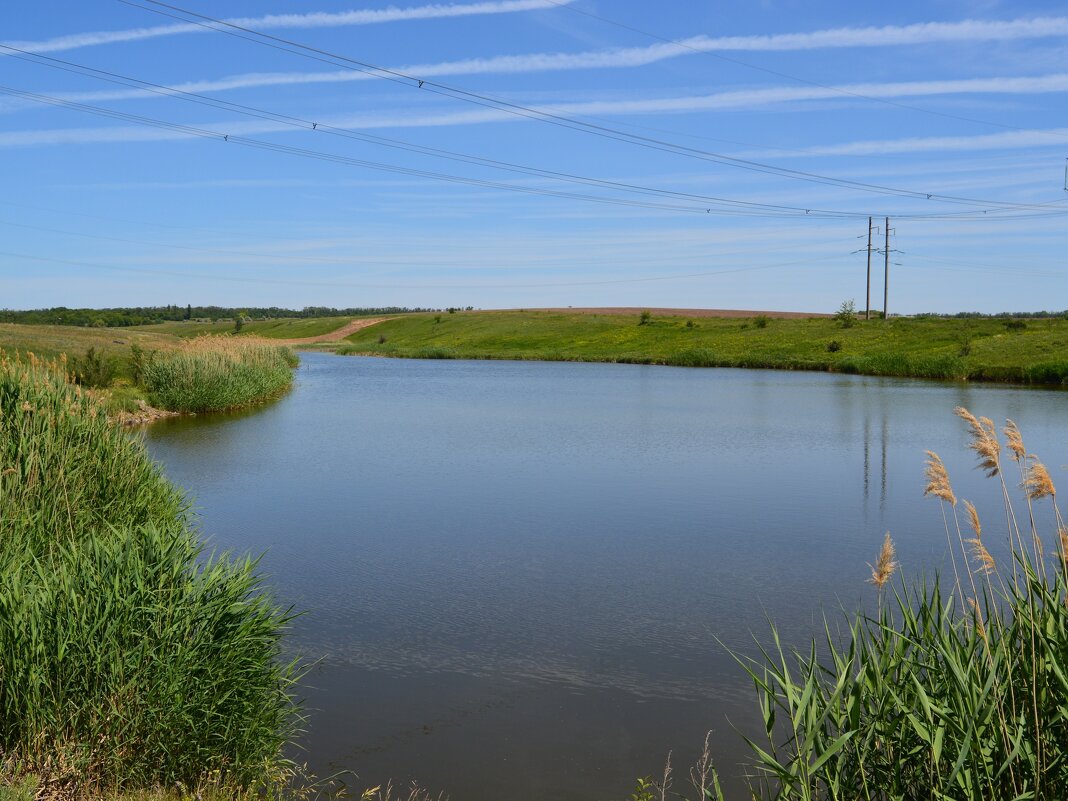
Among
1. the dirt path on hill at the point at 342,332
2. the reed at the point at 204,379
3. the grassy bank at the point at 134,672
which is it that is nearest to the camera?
the grassy bank at the point at 134,672

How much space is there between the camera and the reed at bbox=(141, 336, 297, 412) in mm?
27391

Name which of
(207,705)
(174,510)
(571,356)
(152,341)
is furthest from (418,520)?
(571,356)

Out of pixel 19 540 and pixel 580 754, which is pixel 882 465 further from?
pixel 19 540

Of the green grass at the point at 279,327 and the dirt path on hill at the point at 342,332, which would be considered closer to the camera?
the dirt path on hill at the point at 342,332

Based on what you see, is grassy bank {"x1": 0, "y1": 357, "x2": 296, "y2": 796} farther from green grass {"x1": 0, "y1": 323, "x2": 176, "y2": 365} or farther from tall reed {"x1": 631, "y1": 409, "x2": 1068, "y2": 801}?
green grass {"x1": 0, "y1": 323, "x2": 176, "y2": 365}

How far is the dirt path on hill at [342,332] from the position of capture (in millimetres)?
97938

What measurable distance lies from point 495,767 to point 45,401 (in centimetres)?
576

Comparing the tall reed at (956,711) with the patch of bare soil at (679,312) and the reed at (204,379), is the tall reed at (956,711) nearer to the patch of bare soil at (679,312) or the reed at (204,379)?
the reed at (204,379)

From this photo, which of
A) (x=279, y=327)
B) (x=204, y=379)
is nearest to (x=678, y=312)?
(x=279, y=327)

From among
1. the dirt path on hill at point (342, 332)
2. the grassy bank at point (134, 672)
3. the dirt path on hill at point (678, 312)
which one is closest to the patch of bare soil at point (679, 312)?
the dirt path on hill at point (678, 312)

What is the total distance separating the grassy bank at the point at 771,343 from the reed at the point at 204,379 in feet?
98.5

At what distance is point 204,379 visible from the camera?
27.9 metres

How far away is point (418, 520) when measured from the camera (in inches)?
515

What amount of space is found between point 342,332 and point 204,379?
7673 cm
